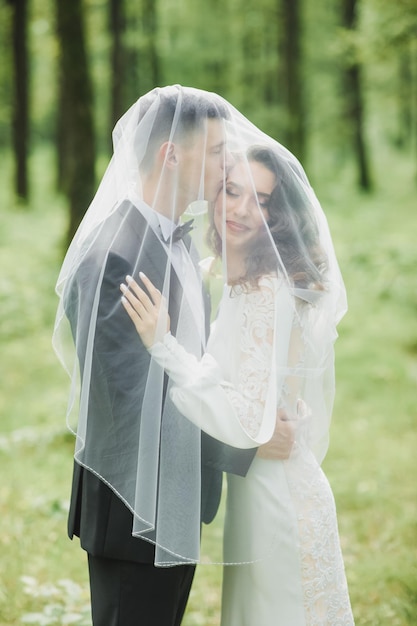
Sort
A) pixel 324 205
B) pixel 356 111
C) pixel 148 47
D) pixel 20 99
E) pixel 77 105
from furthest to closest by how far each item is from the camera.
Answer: pixel 148 47 < pixel 356 111 < pixel 20 99 < pixel 324 205 < pixel 77 105

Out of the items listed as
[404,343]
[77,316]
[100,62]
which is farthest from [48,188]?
[77,316]

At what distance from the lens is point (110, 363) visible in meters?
2.40

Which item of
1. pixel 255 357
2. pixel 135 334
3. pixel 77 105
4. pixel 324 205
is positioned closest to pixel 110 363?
pixel 135 334

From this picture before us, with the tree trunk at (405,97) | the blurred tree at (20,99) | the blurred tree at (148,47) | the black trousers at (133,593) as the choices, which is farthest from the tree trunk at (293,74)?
the black trousers at (133,593)

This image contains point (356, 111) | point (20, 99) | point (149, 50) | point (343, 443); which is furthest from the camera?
point (149, 50)

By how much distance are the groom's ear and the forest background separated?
79.3 inches

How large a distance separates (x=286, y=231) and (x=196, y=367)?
584 millimetres

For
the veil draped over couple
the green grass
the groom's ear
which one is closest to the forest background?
the green grass

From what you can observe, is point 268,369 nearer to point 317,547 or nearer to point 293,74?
point 317,547

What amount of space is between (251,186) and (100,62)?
22.1 meters

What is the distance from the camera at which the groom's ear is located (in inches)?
96.8

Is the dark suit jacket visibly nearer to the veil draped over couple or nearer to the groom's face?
the veil draped over couple

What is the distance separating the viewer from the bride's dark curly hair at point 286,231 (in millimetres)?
2516

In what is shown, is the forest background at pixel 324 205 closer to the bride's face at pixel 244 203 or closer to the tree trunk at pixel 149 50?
the tree trunk at pixel 149 50
